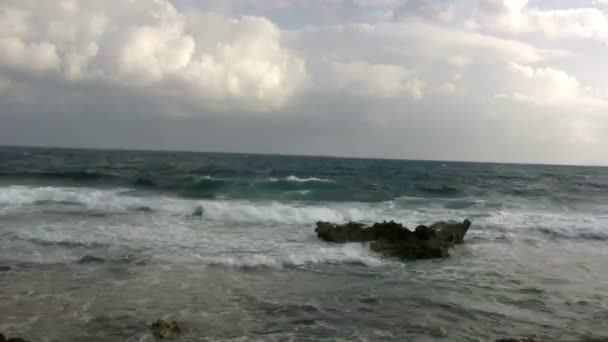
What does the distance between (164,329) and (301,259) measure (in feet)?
17.9

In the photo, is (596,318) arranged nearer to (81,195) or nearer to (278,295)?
(278,295)

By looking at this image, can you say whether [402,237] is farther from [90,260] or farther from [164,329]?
[164,329]

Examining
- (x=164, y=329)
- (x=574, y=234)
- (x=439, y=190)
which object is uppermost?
(x=439, y=190)

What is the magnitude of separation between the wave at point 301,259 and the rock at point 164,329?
4168 mm

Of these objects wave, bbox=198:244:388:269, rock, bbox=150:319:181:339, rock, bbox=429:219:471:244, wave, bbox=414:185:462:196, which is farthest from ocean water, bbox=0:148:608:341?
wave, bbox=414:185:462:196

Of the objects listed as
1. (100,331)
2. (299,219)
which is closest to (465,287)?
(100,331)

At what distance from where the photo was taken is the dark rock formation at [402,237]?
12.8 meters

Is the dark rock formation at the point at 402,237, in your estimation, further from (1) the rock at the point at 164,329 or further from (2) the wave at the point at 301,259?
(1) the rock at the point at 164,329

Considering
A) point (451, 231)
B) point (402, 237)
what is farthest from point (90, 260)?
point (451, 231)

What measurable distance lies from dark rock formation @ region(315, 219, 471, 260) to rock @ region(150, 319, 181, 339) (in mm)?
7284

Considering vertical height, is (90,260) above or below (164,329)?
below

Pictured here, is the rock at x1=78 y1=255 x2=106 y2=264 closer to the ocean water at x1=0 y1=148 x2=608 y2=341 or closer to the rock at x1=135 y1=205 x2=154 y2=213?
the ocean water at x1=0 y1=148 x2=608 y2=341

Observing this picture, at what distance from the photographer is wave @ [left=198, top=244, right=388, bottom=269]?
11281 mm

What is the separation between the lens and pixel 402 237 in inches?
543
